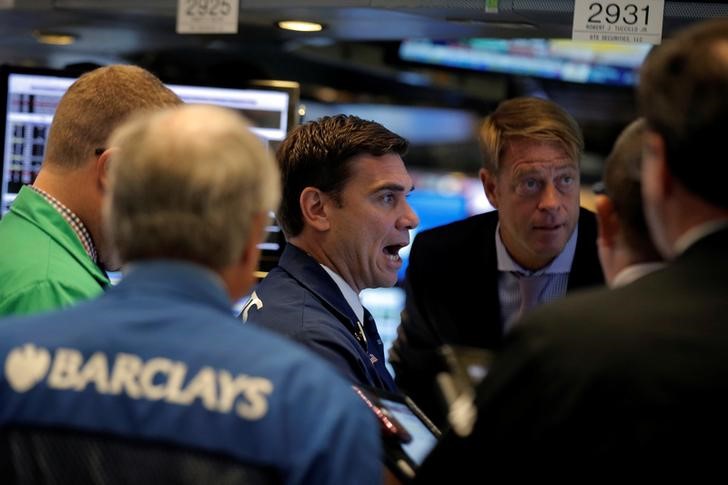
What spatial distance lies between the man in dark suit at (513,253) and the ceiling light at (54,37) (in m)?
1.87

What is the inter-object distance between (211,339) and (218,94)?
279cm

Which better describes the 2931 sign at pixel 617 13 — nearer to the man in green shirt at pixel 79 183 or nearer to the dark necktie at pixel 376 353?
the dark necktie at pixel 376 353

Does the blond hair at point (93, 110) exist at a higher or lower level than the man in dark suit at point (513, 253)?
higher

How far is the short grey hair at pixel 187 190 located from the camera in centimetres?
158

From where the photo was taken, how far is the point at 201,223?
158cm

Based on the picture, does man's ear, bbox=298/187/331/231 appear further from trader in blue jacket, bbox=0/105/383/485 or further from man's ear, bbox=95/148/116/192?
trader in blue jacket, bbox=0/105/383/485

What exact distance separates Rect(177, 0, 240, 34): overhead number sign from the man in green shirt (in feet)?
3.32

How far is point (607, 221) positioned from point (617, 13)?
4.90 feet

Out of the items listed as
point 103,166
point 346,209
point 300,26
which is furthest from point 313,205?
point 300,26

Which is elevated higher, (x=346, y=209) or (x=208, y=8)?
(x=208, y=8)

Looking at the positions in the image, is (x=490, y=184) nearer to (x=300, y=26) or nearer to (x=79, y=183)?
(x=300, y=26)

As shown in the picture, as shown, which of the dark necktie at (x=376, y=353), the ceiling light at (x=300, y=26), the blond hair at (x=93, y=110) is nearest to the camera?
the blond hair at (x=93, y=110)

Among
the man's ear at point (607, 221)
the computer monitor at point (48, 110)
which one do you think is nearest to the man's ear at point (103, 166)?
the man's ear at point (607, 221)

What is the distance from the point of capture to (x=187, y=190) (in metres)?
1.57
